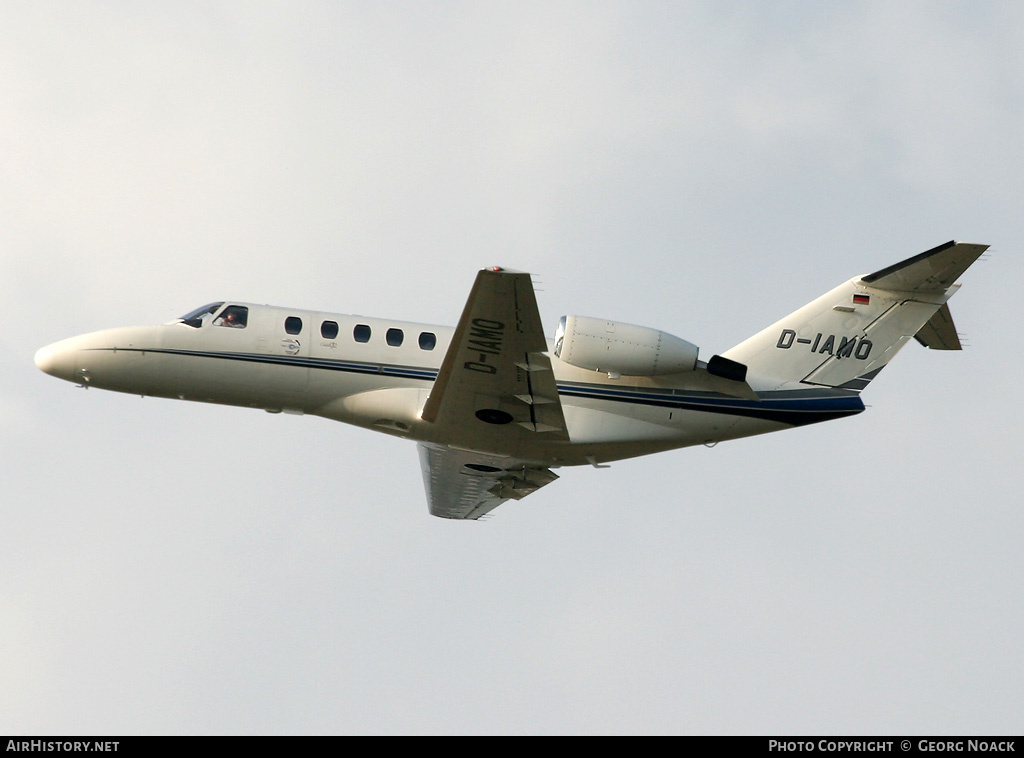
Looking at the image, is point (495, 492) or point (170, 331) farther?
point (495, 492)

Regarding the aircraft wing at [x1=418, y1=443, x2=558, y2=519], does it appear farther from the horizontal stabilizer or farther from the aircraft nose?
the horizontal stabilizer

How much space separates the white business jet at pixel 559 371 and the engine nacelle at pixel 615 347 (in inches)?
1.0

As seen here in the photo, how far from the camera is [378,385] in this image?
853 inches

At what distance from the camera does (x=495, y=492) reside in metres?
25.1

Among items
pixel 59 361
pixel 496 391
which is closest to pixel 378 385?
pixel 496 391

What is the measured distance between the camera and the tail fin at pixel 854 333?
22422 mm

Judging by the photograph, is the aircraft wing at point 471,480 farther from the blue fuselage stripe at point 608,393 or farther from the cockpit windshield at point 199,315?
the cockpit windshield at point 199,315

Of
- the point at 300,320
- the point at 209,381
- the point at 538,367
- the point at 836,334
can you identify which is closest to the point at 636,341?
the point at 538,367

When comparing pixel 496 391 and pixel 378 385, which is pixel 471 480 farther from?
pixel 496 391

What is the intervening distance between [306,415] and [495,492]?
4.77 meters

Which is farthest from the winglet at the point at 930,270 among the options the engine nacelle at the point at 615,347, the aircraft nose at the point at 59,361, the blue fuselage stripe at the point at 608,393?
the aircraft nose at the point at 59,361

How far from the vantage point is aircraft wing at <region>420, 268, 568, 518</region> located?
61.0 ft
